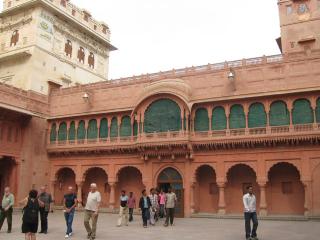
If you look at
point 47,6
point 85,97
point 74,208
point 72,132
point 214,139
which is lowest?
point 74,208

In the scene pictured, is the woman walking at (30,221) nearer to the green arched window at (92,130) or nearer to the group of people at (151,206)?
the group of people at (151,206)

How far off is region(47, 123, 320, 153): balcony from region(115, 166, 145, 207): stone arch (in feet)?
7.23

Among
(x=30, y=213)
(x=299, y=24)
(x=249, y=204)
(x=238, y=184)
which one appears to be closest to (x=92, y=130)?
(x=238, y=184)

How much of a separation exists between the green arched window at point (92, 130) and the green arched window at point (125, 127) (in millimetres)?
Answer: 2427

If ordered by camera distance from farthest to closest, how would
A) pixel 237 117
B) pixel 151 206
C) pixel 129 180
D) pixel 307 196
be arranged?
1. pixel 129 180
2. pixel 237 117
3. pixel 307 196
4. pixel 151 206

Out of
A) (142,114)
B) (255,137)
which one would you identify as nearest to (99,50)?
(142,114)

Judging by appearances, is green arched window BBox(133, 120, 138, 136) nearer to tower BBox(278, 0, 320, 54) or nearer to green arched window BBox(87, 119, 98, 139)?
green arched window BBox(87, 119, 98, 139)

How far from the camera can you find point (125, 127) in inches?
1059

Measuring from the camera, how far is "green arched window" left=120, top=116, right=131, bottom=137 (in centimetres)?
2670

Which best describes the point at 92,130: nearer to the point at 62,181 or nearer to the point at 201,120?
the point at 62,181

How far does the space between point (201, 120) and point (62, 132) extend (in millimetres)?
12228

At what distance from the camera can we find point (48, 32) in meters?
33.5

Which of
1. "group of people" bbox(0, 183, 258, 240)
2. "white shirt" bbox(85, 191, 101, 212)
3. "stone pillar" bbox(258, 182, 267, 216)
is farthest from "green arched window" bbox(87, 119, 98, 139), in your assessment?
"white shirt" bbox(85, 191, 101, 212)

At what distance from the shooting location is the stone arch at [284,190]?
2175 cm
